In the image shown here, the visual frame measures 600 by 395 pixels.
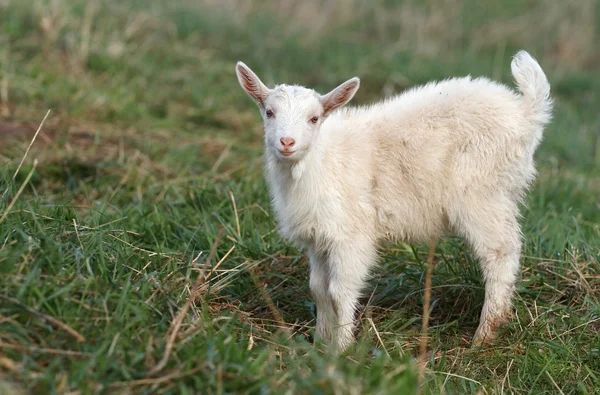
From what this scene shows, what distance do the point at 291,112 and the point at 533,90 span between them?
54.5 inches

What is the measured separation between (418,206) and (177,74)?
4818mm

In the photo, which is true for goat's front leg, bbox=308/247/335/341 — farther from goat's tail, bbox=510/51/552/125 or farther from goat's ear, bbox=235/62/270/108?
goat's tail, bbox=510/51/552/125

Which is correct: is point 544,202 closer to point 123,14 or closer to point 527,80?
point 527,80

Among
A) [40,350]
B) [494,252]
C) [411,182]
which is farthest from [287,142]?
[40,350]

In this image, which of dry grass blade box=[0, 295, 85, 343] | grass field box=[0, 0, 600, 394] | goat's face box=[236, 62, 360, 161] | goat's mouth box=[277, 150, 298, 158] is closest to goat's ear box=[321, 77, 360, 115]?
goat's face box=[236, 62, 360, 161]

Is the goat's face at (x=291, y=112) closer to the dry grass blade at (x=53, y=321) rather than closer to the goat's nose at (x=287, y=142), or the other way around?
the goat's nose at (x=287, y=142)

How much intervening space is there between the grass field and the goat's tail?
38.0 inches

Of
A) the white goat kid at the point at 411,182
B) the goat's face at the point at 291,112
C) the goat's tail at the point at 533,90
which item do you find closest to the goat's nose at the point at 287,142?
the goat's face at the point at 291,112

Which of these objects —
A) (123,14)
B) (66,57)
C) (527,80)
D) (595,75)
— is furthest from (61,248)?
(595,75)

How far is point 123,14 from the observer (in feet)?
32.1

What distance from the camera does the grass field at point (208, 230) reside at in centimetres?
338

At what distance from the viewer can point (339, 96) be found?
455cm

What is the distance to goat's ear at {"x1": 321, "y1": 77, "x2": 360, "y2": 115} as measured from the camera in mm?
4527

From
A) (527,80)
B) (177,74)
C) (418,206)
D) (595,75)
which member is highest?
(527,80)
